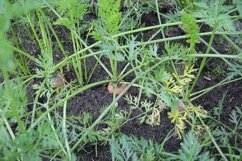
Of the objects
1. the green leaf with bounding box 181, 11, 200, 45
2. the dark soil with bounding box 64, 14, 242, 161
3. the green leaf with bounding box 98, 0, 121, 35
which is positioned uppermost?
the green leaf with bounding box 98, 0, 121, 35

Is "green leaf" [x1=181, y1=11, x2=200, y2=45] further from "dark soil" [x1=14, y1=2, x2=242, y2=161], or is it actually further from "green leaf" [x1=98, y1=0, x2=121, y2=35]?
"dark soil" [x1=14, y1=2, x2=242, y2=161]

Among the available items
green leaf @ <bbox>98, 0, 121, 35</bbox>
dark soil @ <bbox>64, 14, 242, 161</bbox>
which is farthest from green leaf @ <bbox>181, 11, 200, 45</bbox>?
dark soil @ <bbox>64, 14, 242, 161</bbox>

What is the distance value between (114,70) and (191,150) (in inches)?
17.8

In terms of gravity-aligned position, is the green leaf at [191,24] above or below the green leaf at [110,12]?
below

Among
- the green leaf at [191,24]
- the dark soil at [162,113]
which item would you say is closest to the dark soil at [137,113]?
the dark soil at [162,113]

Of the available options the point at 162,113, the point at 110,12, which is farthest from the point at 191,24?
the point at 162,113

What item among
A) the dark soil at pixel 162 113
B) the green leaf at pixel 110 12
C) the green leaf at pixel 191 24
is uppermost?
the green leaf at pixel 110 12

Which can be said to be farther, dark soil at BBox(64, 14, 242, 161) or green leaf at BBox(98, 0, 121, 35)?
dark soil at BBox(64, 14, 242, 161)

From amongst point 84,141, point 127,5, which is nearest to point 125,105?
point 84,141

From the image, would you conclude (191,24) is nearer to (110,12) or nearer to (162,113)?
(110,12)

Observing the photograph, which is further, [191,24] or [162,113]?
[162,113]

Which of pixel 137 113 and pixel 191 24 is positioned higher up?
pixel 191 24

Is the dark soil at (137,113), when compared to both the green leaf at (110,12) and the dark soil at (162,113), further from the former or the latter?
the green leaf at (110,12)

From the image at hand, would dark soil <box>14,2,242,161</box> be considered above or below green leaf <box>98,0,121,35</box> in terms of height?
below
